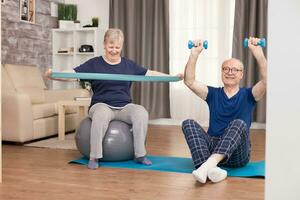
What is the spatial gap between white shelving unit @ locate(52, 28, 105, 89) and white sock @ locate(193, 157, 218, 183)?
367 centimetres

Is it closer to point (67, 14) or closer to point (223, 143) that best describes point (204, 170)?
point (223, 143)

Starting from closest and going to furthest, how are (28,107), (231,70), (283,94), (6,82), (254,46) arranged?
(283,94) → (254,46) → (231,70) → (28,107) → (6,82)

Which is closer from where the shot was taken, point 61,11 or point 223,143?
point 223,143

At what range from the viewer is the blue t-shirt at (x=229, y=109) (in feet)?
9.09

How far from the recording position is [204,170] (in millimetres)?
2424

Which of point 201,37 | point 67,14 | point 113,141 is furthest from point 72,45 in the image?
point 113,141

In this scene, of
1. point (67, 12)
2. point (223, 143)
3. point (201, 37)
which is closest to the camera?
point (223, 143)

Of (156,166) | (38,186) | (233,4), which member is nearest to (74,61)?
(233,4)

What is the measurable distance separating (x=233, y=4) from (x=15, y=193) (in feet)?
13.4

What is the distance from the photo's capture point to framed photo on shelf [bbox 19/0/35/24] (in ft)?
18.0

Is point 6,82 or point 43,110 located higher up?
point 6,82

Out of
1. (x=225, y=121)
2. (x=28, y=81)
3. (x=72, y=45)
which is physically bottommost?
(x=225, y=121)

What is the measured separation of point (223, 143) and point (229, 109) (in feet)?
1.00

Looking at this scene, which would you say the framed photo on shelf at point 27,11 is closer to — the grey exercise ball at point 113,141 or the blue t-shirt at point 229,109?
the grey exercise ball at point 113,141
